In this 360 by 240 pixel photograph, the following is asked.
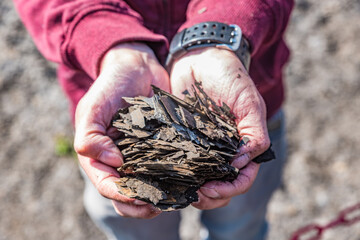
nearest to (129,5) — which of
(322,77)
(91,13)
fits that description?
(91,13)

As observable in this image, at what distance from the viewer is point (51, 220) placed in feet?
10.6

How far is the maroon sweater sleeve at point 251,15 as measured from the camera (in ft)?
5.98

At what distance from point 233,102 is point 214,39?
331 mm

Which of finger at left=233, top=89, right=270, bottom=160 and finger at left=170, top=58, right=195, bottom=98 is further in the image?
finger at left=170, top=58, right=195, bottom=98

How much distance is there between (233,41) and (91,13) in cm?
74

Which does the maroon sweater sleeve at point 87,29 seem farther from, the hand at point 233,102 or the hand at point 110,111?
the hand at point 233,102

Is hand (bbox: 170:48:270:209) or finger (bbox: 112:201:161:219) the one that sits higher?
hand (bbox: 170:48:270:209)

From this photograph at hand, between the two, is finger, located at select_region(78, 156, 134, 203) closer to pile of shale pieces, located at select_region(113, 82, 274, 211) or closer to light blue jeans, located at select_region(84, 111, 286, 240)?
pile of shale pieces, located at select_region(113, 82, 274, 211)

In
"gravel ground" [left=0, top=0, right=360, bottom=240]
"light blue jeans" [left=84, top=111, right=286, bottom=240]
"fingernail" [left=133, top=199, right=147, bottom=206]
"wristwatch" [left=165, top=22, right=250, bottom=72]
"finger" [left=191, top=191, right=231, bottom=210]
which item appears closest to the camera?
"fingernail" [left=133, top=199, right=147, bottom=206]

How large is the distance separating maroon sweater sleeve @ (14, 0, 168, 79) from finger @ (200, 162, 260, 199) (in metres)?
0.80

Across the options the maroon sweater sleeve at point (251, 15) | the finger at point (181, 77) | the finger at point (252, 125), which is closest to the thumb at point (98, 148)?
the finger at point (181, 77)

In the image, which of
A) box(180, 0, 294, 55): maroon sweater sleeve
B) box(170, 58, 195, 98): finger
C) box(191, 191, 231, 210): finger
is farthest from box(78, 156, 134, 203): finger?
box(180, 0, 294, 55): maroon sweater sleeve

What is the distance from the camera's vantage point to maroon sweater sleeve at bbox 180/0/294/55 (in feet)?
5.98

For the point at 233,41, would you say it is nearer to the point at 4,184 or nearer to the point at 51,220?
the point at 51,220
